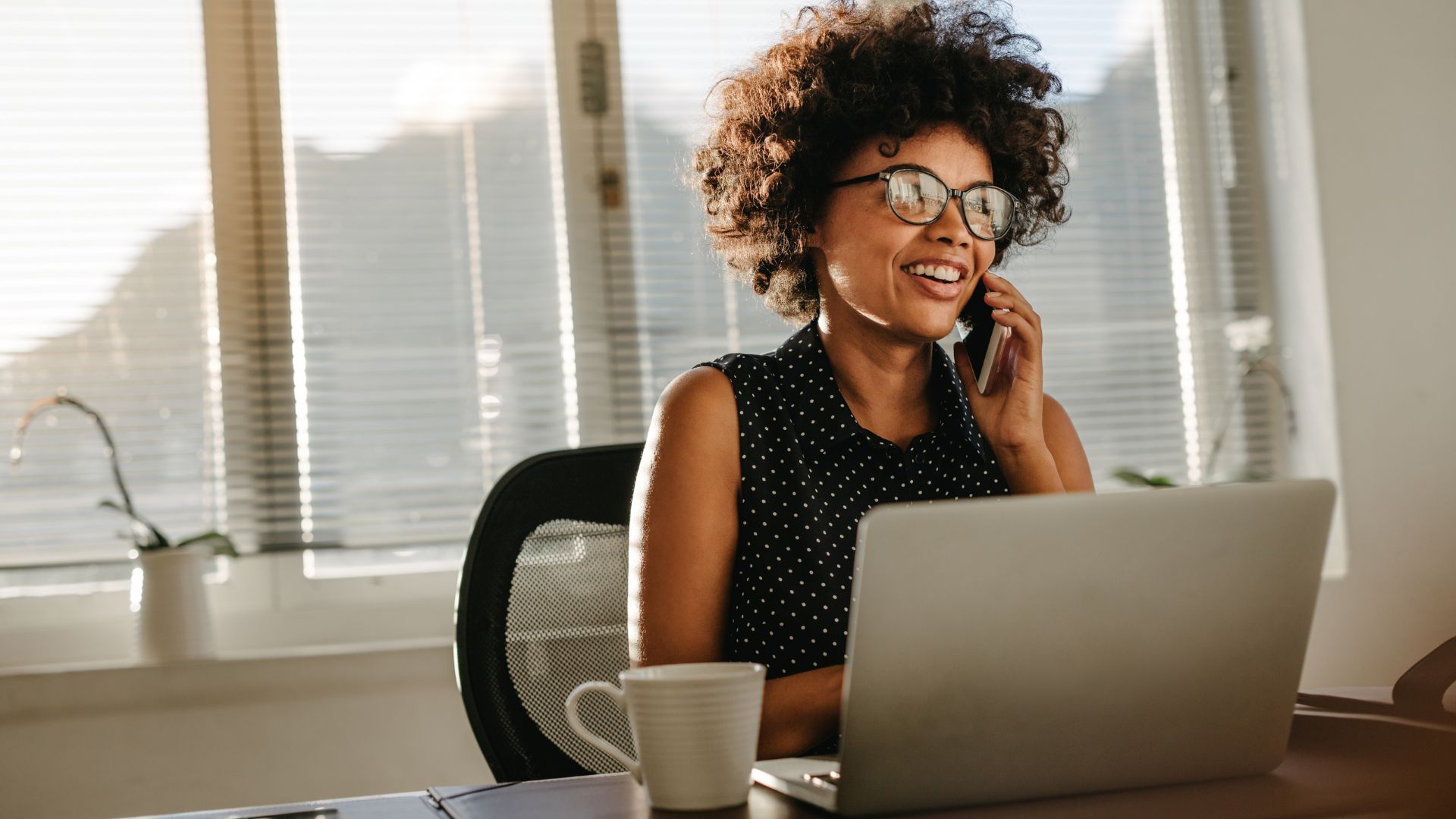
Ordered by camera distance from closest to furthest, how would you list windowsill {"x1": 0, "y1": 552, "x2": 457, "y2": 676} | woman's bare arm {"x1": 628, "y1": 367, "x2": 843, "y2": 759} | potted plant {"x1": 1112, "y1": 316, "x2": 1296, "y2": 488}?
woman's bare arm {"x1": 628, "y1": 367, "x2": 843, "y2": 759} < windowsill {"x1": 0, "y1": 552, "x2": 457, "y2": 676} < potted plant {"x1": 1112, "y1": 316, "x2": 1296, "y2": 488}

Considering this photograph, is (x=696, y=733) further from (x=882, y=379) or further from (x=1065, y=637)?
(x=882, y=379)

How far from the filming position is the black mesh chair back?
4.33ft

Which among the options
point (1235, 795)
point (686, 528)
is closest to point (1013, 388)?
point (686, 528)

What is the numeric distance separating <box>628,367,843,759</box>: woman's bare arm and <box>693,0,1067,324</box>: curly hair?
10.8 inches

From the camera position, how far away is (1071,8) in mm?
2896

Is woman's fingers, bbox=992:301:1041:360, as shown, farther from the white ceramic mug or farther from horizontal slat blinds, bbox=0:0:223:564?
horizontal slat blinds, bbox=0:0:223:564

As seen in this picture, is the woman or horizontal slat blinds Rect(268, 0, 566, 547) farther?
horizontal slat blinds Rect(268, 0, 566, 547)

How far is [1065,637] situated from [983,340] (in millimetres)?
837

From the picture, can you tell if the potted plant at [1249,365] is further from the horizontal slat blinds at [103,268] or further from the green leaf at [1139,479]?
the horizontal slat blinds at [103,268]

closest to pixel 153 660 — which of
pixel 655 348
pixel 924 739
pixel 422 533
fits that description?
pixel 422 533

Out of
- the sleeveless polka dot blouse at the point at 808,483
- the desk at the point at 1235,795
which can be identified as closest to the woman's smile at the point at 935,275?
the sleeveless polka dot blouse at the point at 808,483

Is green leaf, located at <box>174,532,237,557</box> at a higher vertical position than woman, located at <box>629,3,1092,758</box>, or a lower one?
lower

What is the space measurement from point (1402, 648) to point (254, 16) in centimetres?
280

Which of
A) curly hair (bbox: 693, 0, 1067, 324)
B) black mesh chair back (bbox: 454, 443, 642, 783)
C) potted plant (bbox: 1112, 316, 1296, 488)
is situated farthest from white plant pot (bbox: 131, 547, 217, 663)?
potted plant (bbox: 1112, 316, 1296, 488)
